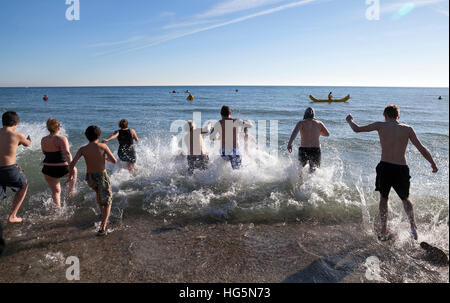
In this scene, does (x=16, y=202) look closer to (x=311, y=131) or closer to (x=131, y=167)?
(x=131, y=167)

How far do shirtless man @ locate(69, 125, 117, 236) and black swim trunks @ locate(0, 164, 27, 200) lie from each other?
0.92m

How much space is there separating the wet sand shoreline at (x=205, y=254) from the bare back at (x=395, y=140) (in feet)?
4.07

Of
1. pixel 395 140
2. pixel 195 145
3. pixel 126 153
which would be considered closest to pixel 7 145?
pixel 126 153

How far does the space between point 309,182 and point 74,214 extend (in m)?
4.64

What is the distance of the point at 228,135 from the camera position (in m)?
5.91

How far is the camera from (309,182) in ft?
18.9

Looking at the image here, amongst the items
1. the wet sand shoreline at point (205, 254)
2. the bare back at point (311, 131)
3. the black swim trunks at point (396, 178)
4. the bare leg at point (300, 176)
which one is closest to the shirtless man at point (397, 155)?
the black swim trunks at point (396, 178)

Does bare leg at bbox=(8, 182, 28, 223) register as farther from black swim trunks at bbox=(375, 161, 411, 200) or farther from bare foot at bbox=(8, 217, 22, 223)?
black swim trunks at bbox=(375, 161, 411, 200)

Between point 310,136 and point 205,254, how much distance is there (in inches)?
128

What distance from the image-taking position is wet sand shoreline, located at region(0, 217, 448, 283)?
3.18m

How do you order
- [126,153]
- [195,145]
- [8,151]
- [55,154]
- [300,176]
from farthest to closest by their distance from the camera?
1. [126,153]
2. [195,145]
3. [300,176]
4. [55,154]
5. [8,151]
